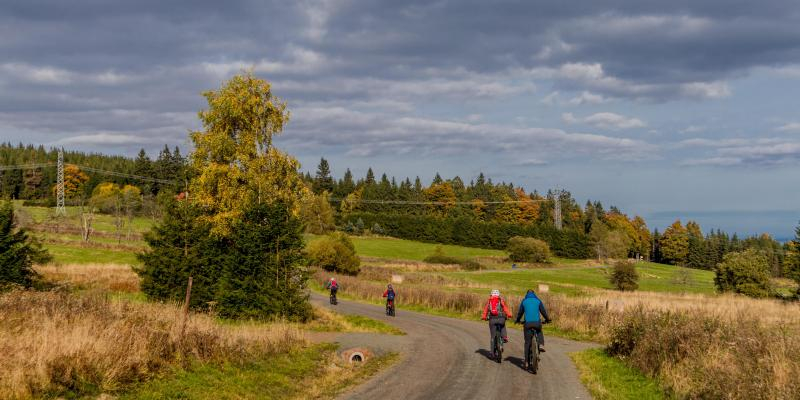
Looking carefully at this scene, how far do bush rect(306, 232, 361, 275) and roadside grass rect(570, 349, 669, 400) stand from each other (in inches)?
1692

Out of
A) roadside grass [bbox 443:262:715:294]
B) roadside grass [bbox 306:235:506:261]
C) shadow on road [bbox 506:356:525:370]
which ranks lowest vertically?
roadside grass [bbox 443:262:715:294]

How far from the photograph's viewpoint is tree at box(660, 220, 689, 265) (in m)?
160

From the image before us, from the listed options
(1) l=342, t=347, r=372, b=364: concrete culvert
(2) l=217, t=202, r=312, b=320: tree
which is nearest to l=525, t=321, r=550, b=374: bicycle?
(1) l=342, t=347, r=372, b=364: concrete culvert

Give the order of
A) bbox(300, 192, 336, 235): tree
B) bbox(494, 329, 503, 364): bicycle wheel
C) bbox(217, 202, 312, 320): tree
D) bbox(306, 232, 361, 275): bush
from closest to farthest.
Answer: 1. bbox(494, 329, 503, 364): bicycle wheel
2. bbox(217, 202, 312, 320): tree
3. bbox(306, 232, 361, 275): bush
4. bbox(300, 192, 336, 235): tree

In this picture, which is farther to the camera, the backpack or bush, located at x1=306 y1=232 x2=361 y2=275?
bush, located at x1=306 y1=232 x2=361 y2=275

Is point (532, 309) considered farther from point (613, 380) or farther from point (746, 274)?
point (746, 274)

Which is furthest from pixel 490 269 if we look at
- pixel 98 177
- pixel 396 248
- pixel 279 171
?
pixel 98 177

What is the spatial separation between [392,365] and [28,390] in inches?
374

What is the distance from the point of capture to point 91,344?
33.3ft

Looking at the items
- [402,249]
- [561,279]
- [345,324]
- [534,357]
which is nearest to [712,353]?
[534,357]

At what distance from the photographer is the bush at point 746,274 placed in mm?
53344

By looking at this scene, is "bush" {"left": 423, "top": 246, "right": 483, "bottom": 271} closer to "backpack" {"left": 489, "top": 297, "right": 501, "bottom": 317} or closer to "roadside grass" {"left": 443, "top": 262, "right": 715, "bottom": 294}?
"roadside grass" {"left": 443, "top": 262, "right": 715, "bottom": 294}

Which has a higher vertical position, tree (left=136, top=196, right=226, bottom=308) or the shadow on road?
tree (left=136, top=196, right=226, bottom=308)

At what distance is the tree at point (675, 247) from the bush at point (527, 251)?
244ft
